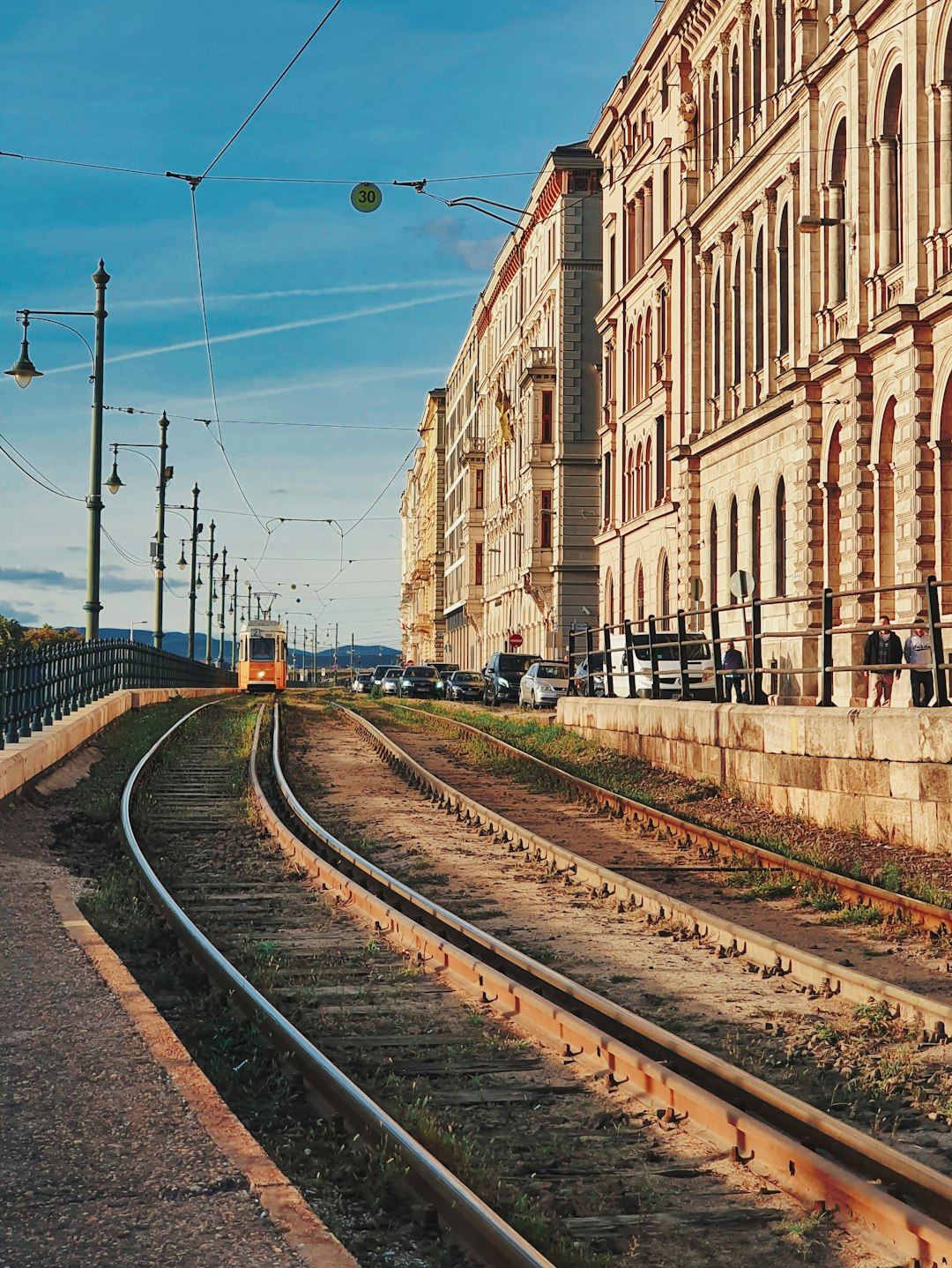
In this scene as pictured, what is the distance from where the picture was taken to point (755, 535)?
39500mm

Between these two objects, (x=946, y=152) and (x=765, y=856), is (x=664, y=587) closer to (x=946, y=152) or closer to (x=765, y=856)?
(x=946, y=152)

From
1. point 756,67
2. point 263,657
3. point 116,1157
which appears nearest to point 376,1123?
point 116,1157

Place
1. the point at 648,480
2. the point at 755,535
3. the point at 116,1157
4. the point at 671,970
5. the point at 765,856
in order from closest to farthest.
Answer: the point at 116,1157, the point at 671,970, the point at 765,856, the point at 755,535, the point at 648,480

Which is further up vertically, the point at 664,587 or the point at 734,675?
the point at 664,587

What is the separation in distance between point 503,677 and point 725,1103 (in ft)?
160

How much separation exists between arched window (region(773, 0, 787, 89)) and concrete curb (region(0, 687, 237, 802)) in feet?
70.2

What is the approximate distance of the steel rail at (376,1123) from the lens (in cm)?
453

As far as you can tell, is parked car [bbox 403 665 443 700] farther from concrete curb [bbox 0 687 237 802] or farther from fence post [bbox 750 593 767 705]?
fence post [bbox 750 593 767 705]

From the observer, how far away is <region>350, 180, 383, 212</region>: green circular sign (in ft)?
90.3

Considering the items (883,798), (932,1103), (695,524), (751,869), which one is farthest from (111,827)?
(695,524)

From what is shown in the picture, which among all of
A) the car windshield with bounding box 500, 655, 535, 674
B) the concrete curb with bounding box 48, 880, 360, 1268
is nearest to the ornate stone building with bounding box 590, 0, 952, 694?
the car windshield with bounding box 500, 655, 535, 674

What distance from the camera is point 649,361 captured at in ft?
169

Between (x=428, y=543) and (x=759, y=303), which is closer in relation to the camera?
(x=759, y=303)

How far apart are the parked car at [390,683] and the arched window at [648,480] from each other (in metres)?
24.1
